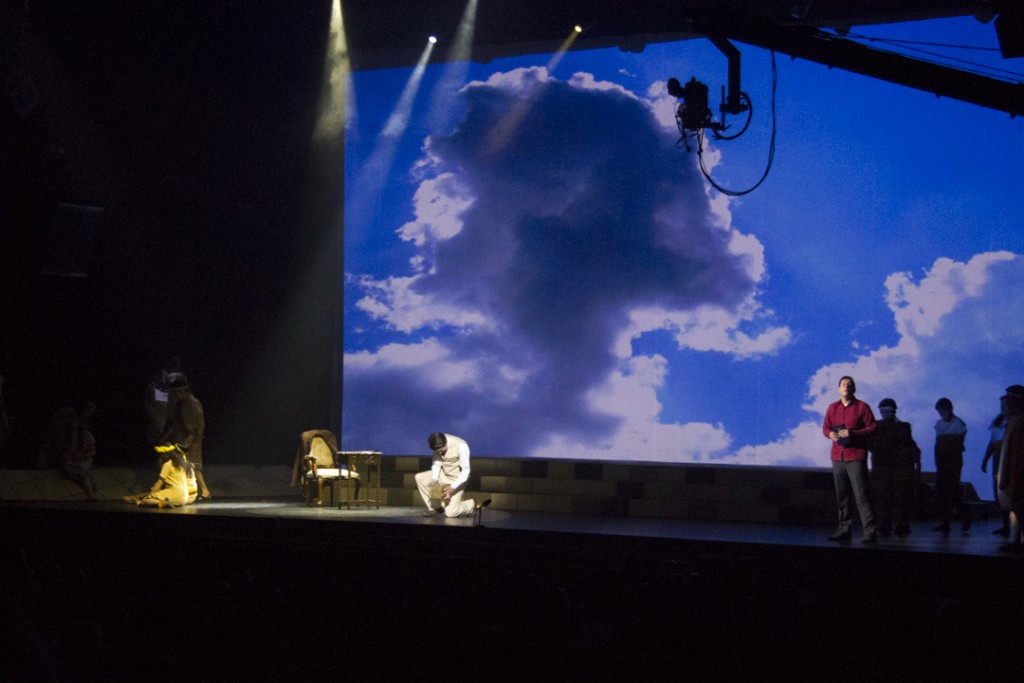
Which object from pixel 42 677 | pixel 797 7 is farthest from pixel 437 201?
pixel 42 677

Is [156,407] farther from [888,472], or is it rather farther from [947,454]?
[947,454]

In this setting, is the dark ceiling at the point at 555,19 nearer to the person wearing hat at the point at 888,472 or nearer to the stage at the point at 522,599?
the person wearing hat at the point at 888,472

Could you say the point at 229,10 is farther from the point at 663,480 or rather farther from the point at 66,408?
the point at 663,480

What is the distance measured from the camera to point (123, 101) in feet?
40.2

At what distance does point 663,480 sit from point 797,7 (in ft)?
18.5

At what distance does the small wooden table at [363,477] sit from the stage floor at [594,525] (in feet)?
1.08

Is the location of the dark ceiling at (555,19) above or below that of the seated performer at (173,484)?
above

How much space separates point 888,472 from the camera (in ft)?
27.6

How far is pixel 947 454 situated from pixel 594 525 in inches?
134

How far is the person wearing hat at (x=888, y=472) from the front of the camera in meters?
8.30

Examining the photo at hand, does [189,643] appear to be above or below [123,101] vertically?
below

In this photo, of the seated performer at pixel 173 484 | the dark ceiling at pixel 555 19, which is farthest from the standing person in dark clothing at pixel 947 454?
the seated performer at pixel 173 484

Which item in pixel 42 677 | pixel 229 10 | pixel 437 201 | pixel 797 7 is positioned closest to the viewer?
pixel 42 677

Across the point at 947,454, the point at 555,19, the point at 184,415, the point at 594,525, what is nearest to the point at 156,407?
the point at 184,415
